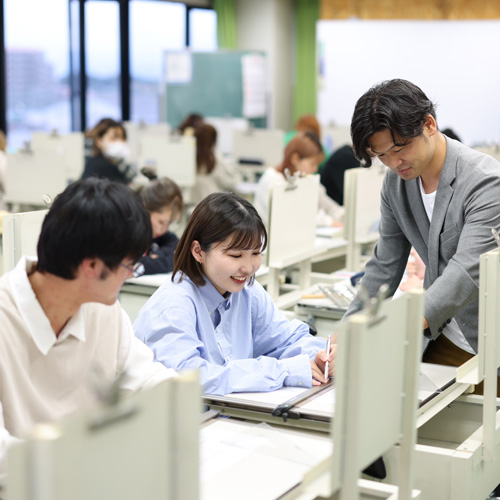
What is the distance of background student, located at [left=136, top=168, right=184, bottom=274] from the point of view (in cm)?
342

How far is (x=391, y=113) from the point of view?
1.84 m

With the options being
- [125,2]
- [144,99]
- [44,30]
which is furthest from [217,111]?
[44,30]

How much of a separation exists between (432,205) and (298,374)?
545mm

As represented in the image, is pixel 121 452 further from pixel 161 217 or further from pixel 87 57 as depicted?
pixel 87 57

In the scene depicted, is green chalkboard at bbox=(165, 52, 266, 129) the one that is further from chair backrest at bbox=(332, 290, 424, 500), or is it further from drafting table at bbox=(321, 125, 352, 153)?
chair backrest at bbox=(332, 290, 424, 500)

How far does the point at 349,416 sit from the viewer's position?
1.18 m

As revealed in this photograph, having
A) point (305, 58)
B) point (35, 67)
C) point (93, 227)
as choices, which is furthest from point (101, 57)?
point (93, 227)

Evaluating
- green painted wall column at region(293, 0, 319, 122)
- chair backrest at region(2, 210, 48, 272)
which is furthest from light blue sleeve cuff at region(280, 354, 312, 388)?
green painted wall column at region(293, 0, 319, 122)

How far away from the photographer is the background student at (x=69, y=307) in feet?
4.03

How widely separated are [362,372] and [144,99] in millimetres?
9126

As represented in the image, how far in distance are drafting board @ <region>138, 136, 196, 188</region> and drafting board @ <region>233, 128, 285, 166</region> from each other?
3.25 ft

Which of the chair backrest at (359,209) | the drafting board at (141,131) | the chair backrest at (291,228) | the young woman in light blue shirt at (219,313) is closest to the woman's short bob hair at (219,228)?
the young woman in light blue shirt at (219,313)

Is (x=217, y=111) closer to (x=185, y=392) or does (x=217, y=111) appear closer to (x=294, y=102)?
(x=294, y=102)

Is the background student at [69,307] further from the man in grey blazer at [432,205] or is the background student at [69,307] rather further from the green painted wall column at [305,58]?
the green painted wall column at [305,58]
